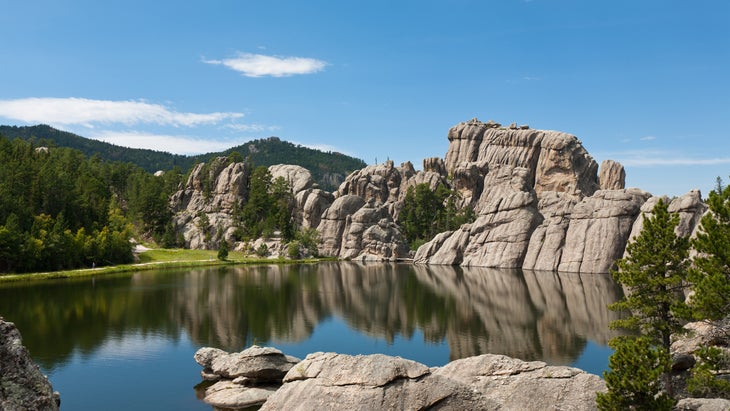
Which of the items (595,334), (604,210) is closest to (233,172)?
(604,210)

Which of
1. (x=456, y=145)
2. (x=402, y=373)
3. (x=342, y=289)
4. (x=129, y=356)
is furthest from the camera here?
(x=456, y=145)

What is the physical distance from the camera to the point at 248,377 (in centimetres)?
3102

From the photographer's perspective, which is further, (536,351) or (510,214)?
(510,214)

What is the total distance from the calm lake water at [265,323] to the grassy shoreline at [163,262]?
21.2ft

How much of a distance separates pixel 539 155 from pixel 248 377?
153873mm

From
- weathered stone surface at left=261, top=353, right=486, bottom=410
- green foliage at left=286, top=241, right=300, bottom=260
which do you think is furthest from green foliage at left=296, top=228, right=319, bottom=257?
weathered stone surface at left=261, top=353, right=486, bottom=410

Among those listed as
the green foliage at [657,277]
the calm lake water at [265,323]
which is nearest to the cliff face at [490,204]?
the calm lake water at [265,323]

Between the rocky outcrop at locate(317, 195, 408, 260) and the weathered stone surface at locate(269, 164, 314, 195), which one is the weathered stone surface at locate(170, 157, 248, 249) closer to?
the weathered stone surface at locate(269, 164, 314, 195)

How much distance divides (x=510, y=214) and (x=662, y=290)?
302 feet

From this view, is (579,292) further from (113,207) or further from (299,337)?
(113,207)

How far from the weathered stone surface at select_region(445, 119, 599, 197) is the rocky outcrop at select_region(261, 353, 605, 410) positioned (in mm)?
143311

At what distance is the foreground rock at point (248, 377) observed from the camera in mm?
29422

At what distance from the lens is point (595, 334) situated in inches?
1834

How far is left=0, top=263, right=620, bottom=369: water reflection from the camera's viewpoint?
44.7 metres
